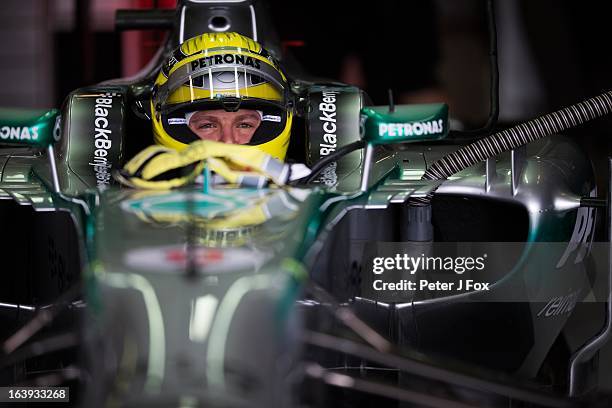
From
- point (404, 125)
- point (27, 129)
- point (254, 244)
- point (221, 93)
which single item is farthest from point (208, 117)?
point (254, 244)

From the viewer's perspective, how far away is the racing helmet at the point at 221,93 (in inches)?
Result: 145

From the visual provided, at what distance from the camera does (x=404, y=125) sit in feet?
9.77

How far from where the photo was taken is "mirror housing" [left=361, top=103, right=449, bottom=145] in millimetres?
2980

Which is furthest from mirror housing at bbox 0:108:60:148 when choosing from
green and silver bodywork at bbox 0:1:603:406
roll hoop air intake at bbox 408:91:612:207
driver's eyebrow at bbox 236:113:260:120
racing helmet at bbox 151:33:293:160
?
roll hoop air intake at bbox 408:91:612:207

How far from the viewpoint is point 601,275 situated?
12.2 feet

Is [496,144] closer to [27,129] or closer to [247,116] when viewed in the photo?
[247,116]

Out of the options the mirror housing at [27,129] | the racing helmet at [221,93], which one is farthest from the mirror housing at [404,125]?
the mirror housing at [27,129]

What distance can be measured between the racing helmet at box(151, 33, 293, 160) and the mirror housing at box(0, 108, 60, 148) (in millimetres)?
714

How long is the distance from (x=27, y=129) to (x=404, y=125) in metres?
1.00

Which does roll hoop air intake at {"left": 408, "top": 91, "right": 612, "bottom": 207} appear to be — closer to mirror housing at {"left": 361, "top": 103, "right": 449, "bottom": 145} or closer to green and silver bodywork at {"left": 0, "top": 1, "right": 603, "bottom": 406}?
green and silver bodywork at {"left": 0, "top": 1, "right": 603, "bottom": 406}

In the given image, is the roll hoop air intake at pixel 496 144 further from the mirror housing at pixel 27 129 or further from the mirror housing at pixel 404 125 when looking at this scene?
the mirror housing at pixel 27 129

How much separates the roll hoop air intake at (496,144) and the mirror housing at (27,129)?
1145 millimetres

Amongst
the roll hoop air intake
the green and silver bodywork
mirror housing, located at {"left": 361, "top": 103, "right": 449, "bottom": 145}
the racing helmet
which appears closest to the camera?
the green and silver bodywork

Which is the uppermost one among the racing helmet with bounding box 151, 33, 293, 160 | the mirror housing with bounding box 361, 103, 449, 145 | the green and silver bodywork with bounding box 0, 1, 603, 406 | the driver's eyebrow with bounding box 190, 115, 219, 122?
the racing helmet with bounding box 151, 33, 293, 160
